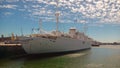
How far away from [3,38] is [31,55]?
73.7ft

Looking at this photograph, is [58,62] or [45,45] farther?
[45,45]

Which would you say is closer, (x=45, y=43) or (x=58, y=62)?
(x=58, y=62)

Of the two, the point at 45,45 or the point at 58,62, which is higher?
the point at 45,45

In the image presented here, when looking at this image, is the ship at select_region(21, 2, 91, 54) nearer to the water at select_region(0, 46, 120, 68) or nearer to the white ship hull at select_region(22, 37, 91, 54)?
the white ship hull at select_region(22, 37, 91, 54)

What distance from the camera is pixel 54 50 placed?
46.8 meters

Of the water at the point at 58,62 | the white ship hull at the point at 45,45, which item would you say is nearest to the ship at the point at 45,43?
the white ship hull at the point at 45,45

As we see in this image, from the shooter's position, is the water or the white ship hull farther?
the white ship hull

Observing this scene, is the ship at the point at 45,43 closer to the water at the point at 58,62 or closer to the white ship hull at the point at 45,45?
the white ship hull at the point at 45,45

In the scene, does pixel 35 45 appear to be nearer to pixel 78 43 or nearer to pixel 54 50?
pixel 54 50

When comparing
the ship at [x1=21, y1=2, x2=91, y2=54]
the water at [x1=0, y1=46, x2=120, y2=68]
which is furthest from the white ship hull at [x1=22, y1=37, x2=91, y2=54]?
the water at [x1=0, y1=46, x2=120, y2=68]

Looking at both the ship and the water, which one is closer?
the water

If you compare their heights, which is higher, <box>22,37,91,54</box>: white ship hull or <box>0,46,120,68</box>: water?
<box>22,37,91,54</box>: white ship hull

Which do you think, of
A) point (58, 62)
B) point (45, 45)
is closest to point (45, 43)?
point (45, 45)

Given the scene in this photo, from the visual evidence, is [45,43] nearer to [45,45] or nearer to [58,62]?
[45,45]
